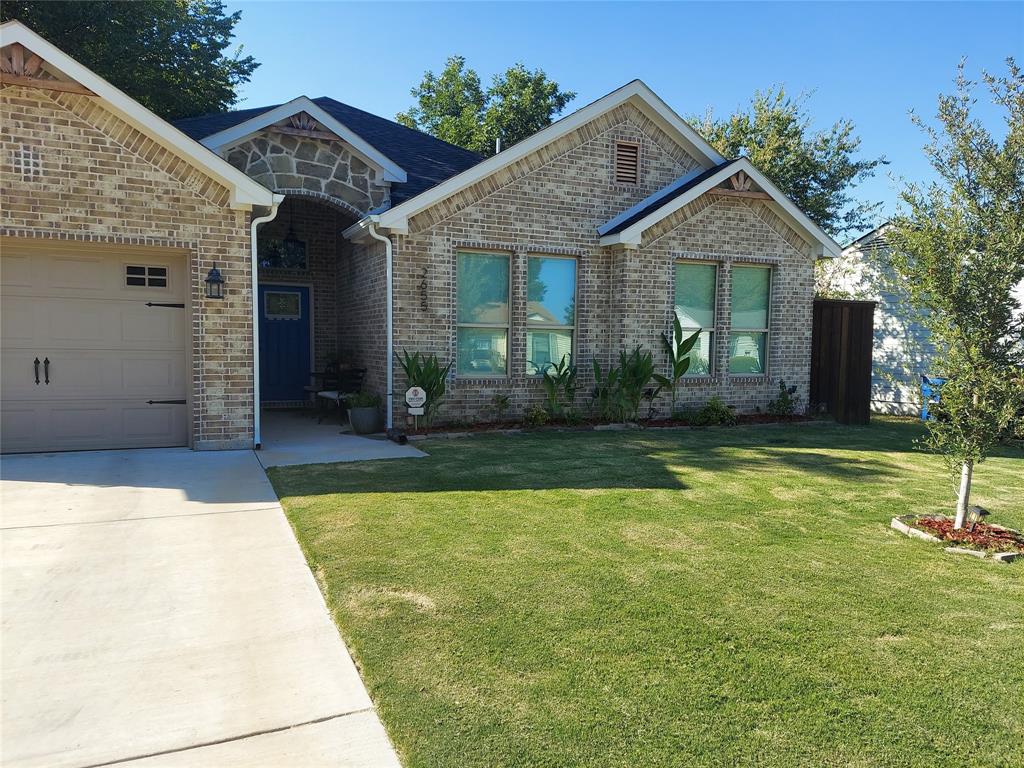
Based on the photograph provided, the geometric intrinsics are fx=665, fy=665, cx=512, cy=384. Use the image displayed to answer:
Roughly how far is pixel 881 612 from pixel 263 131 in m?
10.8

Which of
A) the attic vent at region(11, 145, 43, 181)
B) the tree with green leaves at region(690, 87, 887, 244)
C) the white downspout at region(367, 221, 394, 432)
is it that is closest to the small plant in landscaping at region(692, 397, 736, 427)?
the white downspout at region(367, 221, 394, 432)

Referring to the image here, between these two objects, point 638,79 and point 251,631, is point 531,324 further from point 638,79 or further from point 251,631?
point 251,631

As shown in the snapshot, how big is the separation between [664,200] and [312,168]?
6.04 m

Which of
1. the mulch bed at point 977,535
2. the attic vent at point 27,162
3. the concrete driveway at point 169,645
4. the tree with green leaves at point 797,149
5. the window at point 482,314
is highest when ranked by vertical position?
the tree with green leaves at point 797,149

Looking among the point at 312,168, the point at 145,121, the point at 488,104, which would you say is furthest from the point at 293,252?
the point at 488,104

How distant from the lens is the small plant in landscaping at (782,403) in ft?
41.0

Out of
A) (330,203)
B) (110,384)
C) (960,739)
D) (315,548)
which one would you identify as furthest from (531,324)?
(960,739)

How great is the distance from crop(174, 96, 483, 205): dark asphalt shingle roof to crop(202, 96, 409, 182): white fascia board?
1.12 feet

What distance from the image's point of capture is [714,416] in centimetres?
1161

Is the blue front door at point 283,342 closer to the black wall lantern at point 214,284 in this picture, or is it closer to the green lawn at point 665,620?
the black wall lantern at point 214,284

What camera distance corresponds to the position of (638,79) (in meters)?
11.4

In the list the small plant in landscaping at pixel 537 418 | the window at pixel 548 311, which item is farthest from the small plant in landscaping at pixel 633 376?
the small plant in landscaping at pixel 537 418

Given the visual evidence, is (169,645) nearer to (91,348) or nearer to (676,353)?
(91,348)

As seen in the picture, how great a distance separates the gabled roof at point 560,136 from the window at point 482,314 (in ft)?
3.63
